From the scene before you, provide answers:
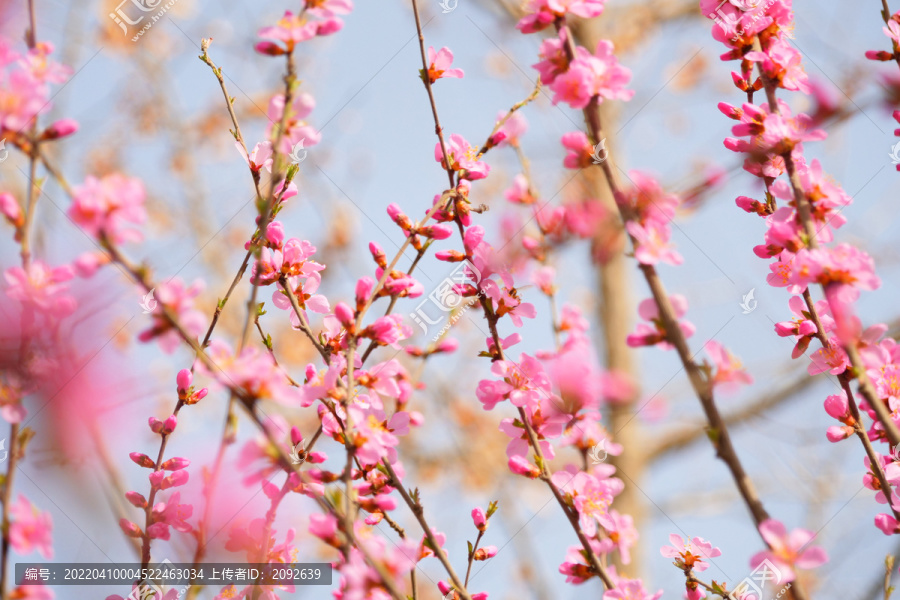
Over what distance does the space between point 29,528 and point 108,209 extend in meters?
0.57

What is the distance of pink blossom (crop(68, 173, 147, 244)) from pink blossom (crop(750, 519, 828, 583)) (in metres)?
1.14

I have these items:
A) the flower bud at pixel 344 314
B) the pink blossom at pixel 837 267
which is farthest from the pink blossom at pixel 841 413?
the flower bud at pixel 344 314

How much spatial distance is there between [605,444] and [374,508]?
639mm

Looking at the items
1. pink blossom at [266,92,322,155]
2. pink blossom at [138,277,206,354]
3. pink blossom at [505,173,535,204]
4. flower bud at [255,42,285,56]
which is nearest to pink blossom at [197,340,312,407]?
pink blossom at [138,277,206,354]

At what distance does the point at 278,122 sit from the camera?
4.27 feet

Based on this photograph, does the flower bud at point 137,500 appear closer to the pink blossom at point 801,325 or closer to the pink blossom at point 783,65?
the pink blossom at point 801,325

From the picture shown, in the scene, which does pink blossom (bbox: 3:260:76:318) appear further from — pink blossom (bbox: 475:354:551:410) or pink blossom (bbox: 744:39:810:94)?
pink blossom (bbox: 744:39:810:94)

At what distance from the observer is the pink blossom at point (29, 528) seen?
1.07m

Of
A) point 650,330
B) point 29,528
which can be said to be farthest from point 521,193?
point 29,528

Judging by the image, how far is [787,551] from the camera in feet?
3.57

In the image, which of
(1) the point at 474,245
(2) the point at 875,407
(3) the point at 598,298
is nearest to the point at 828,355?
(2) the point at 875,407

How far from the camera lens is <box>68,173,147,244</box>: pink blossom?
99cm

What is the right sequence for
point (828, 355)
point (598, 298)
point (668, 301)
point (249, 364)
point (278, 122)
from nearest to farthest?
point (249, 364) < point (668, 301) < point (278, 122) < point (828, 355) < point (598, 298)

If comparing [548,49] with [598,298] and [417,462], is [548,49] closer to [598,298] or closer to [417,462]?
[598,298]
